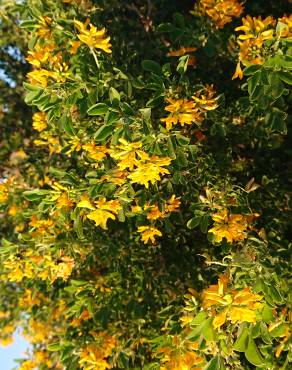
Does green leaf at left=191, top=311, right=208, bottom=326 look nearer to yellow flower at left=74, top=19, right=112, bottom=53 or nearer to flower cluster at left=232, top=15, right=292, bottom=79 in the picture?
flower cluster at left=232, top=15, right=292, bottom=79

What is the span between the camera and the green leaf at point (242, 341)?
1679 mm

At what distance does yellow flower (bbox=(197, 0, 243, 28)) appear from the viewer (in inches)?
107

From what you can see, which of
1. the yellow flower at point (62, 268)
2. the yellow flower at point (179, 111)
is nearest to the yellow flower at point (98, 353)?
the yellow flower at point (62, 268)

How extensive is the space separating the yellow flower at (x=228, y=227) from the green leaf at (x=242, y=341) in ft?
1.72

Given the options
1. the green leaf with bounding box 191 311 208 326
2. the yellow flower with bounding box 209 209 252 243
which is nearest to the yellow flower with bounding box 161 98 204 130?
the yellow flower with bounding box 209 209 252 243

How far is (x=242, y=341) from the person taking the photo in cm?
169

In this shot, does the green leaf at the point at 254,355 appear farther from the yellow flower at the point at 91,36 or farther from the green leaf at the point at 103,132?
the yellow flower at the point at 91,36

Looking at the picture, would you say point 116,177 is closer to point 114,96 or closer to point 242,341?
point 114,96

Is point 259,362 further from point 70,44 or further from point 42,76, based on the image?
point 70,44

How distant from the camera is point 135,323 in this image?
3184mm

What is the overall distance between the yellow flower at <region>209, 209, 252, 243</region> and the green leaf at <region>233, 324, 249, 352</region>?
53 centimetres

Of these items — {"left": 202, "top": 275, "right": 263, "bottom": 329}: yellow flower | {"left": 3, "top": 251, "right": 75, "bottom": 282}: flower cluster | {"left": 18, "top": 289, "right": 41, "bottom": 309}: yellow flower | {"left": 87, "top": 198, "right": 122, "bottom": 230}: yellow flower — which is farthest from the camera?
{"left": 18, "top": 289, "right": 41, "bottom": 309}: yellow flower

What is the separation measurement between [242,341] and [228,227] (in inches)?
24.2

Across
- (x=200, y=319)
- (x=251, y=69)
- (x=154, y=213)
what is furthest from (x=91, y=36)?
(x=200, y=319)
